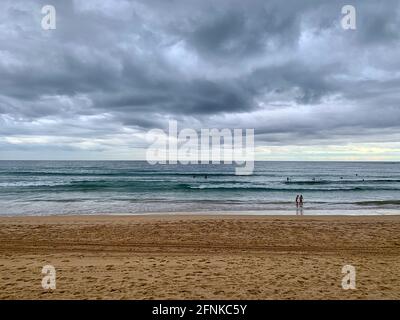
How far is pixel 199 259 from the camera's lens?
8.49m

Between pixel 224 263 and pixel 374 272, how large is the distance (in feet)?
12.3

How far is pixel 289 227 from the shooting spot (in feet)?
44.3

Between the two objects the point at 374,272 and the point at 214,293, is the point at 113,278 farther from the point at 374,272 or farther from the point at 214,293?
the point at 374,272

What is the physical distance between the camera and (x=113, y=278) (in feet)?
22.4

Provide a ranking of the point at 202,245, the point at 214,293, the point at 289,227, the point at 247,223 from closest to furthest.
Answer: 1. the point at 214,293
2. the point at 202,245
3. the point at 289,227
4. the point at 247,223

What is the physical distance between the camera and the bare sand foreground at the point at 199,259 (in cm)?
616

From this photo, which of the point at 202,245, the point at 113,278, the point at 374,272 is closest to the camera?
the point at 113,278

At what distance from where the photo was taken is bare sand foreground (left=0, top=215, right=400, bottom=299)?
242 inches
